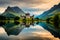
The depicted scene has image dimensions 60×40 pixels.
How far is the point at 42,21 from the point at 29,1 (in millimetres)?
3227

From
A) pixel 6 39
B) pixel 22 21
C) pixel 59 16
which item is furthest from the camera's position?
pixel 59 16

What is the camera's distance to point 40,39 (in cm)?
759

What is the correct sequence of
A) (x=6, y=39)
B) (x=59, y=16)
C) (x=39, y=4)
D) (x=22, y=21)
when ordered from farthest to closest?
(x=59, y=16)
(x=22, y=21)
(x=39, y=4)
(x=6, y=39)

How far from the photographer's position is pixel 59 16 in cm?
2089

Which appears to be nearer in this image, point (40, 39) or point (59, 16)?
point (40, 39)

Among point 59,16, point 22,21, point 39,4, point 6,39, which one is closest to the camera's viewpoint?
point 6,39

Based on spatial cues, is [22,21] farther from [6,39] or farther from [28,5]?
[6,39]

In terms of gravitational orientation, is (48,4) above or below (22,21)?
above

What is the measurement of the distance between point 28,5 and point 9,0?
1579 mm

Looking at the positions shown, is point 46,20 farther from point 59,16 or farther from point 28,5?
point 28,5

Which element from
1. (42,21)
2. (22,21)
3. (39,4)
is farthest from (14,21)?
(39,4)

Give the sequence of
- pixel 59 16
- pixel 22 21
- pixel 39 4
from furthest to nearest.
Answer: pixel 59 16, pixel 22 21, pixel 39 4

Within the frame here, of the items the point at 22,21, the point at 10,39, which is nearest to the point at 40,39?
the point at 10,39

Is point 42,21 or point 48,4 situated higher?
point 48,4
